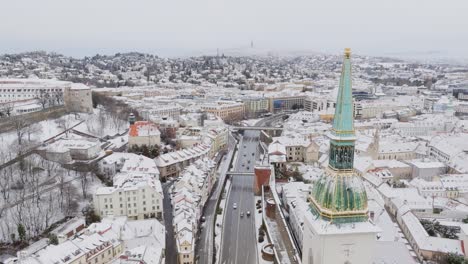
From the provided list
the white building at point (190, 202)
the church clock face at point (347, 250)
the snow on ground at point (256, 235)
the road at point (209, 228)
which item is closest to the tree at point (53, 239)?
the white building at point (190, 202)

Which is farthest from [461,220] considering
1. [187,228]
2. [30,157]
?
[30,157]

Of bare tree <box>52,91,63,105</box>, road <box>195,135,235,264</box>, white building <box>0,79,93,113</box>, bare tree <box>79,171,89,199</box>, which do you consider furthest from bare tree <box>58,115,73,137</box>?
road <box>195,135,235,264</box>

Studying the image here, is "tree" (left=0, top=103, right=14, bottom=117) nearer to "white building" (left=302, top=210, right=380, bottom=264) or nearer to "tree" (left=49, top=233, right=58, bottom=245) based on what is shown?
"tree" (left=49, top=233, right=58, bottom=245)

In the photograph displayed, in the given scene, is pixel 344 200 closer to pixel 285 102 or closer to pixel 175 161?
pixel 175 161

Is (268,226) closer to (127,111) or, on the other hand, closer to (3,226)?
(3,226)

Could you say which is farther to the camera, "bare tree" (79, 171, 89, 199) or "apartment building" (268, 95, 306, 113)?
"apartment building" (268, 95, 306, 113)

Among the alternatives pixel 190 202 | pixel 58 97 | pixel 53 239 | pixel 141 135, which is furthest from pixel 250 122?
pixel 53 239
